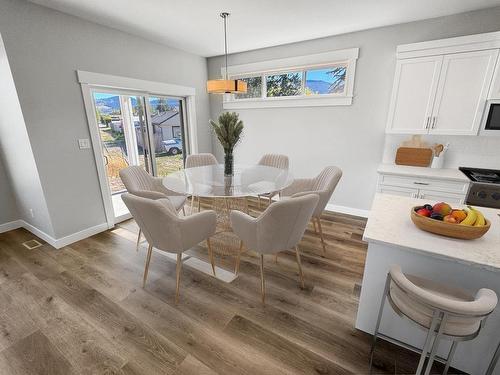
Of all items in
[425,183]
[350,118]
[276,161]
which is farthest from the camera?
[276,161]

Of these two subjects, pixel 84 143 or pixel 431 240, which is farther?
pixel 84 143

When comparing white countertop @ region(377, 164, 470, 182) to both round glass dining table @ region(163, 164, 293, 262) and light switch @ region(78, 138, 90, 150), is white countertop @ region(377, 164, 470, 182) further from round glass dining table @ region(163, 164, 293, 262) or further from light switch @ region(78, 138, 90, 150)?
light switch @ region(78, 138, 90, 150)

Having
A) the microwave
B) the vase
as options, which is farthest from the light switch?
the microwave

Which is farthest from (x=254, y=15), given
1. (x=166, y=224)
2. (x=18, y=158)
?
(x=18, y=158)

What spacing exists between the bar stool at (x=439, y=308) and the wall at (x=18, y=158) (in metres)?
3.40

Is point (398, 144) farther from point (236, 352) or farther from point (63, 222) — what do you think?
point (63, 222)

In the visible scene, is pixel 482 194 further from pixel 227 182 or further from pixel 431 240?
pixel 227 182

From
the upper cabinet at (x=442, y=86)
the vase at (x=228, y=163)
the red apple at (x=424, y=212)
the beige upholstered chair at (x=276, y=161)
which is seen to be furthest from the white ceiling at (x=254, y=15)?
the red apple at (x=424, y=212)

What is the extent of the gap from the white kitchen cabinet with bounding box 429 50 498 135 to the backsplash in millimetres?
316

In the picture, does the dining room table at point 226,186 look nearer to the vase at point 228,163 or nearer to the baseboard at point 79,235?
the vase at point 228,163

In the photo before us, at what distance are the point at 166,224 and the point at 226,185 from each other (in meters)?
0.84

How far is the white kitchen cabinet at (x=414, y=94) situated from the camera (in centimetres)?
262

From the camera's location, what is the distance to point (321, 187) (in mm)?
2592

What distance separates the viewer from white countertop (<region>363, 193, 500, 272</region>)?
111cm
